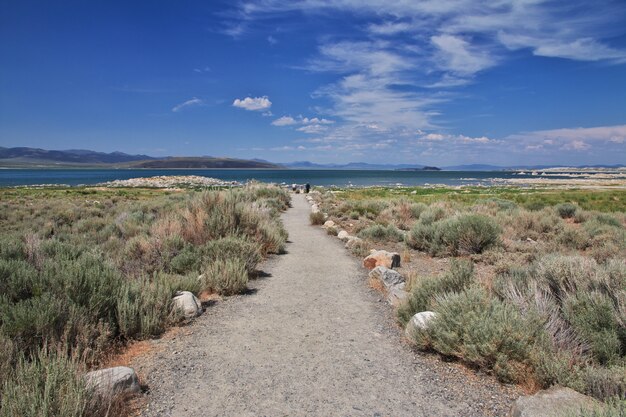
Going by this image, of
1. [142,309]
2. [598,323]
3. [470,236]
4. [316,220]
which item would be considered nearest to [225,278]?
[142,309]

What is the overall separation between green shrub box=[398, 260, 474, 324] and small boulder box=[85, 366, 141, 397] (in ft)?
12.6

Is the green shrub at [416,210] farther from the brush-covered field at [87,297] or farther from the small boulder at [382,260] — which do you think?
the brush-covered field at [87,297]

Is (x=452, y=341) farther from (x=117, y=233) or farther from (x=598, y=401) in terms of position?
(x=117, y=233)

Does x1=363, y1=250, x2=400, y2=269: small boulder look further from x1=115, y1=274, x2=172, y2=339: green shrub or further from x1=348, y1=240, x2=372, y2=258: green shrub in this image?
x1=115, y1=274, x2=172, y2=339: green shrub

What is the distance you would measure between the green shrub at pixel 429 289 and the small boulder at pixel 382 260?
3.39m

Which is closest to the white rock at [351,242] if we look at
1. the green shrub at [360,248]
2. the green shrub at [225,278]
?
the green shrub at [360,248]

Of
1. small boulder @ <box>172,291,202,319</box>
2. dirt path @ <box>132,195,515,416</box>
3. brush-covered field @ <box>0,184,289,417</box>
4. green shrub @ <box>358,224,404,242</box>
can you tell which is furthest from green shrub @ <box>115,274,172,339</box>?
green shrub @ <box>358,224,404,242</box>

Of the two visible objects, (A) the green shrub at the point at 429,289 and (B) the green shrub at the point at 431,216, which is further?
(B) the green shrub at the point at 431,216

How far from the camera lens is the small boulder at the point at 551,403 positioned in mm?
3025

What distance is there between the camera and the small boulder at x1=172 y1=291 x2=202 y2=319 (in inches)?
231

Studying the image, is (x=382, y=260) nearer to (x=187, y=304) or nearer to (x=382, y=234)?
(x=382, y=234)

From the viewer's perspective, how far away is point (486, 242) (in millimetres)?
11531

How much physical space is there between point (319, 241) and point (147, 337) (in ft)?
30.7

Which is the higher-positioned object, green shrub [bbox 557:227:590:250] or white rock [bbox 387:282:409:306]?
green shrub [bbox 557:227:590:250]
